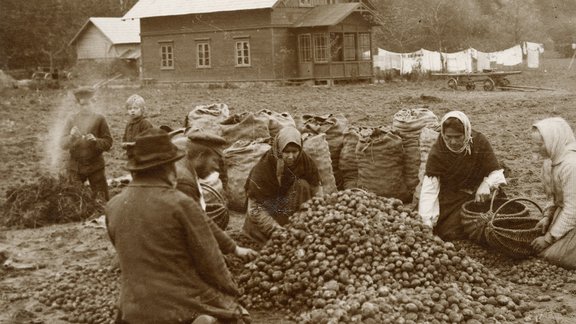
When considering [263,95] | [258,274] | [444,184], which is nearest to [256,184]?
[258,274]

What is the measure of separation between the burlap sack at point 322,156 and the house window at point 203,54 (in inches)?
1009

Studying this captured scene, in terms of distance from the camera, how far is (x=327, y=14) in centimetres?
3048

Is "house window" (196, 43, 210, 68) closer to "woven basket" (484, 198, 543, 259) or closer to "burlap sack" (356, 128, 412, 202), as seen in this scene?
"burlap sack" (356, 128, 412, 202)

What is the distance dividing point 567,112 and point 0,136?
1283 centimetres

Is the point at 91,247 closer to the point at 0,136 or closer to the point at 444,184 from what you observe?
the point at 444,184

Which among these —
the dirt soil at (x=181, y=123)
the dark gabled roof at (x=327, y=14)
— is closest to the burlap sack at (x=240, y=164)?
the dirt soil at (x=181, y=123)

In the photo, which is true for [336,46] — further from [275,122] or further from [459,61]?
[275,122]

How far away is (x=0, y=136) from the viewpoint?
1590 centimetres

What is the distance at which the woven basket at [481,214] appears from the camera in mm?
6340

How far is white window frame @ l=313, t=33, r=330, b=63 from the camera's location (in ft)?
98.4

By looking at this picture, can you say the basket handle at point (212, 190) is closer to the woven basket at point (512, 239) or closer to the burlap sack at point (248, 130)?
the woven basket at point (512, 239)

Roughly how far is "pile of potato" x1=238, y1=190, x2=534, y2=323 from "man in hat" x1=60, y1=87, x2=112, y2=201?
11.9 ft

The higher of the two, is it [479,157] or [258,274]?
[479,157]

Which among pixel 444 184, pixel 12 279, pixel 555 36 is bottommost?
pixel 12 279
